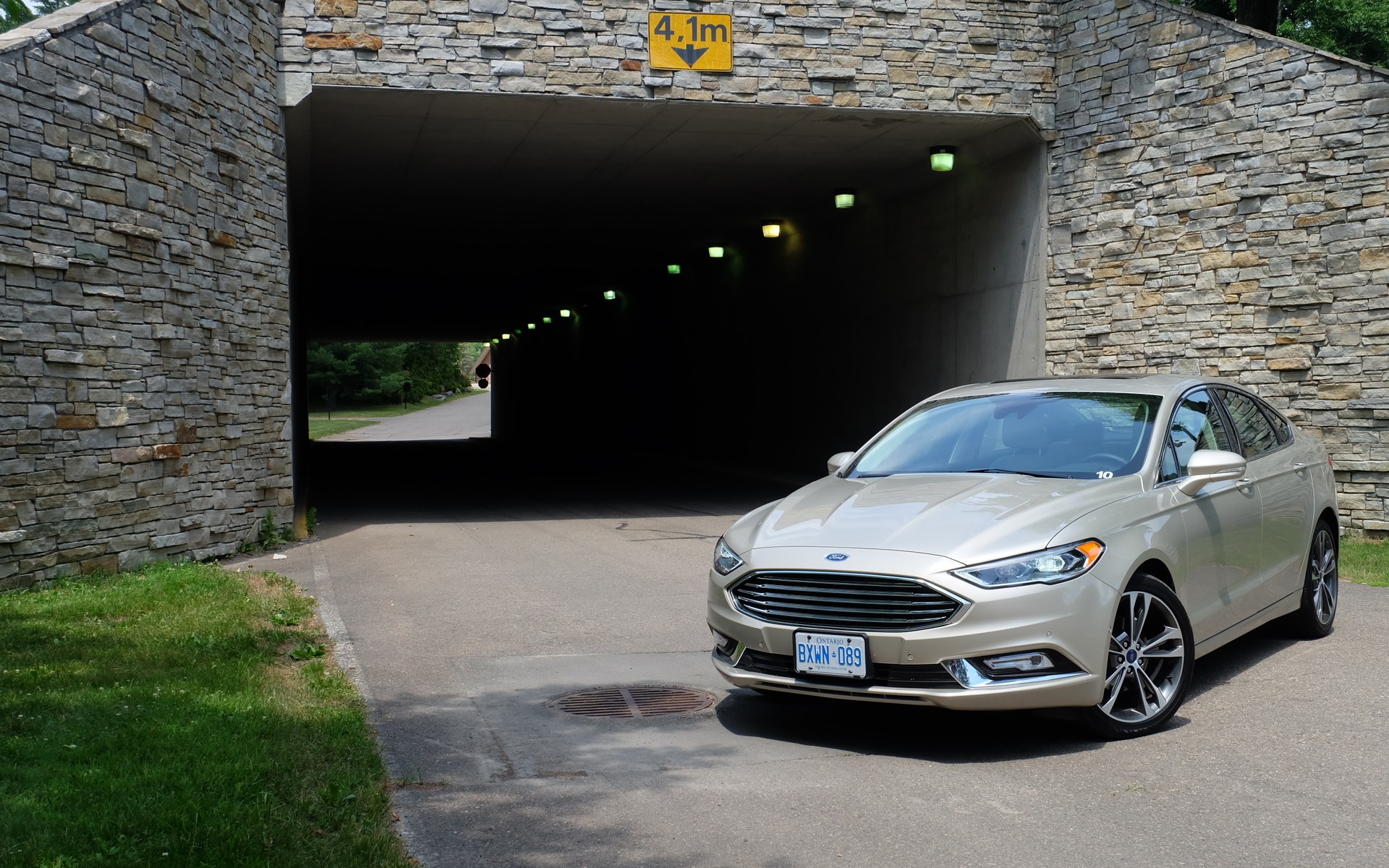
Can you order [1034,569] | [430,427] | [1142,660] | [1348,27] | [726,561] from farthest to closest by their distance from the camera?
[430,427], [1348,27], [726,561], [1142,660], [1034,569]

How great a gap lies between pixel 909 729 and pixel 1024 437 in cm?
184

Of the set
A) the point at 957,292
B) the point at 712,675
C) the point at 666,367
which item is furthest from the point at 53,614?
the point at 666,367

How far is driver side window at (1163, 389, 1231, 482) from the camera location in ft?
21.4

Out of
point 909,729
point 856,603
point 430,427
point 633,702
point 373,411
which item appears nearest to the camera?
point 856,603

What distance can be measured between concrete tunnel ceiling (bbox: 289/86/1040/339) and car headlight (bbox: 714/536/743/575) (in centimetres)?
966

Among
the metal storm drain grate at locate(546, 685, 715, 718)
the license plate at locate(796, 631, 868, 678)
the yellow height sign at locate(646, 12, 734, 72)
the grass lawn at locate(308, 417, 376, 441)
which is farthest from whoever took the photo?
the grass lawn at locate(308, 417, 376, 441)

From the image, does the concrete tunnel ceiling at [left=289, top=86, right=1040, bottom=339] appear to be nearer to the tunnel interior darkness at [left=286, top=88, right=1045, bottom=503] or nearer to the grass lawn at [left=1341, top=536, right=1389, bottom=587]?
the tunnel interior darkness at [left=286, top=88, right=1045, bottom=503]

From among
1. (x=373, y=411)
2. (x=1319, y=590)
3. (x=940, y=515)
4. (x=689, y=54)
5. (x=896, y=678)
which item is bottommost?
(x=373, y=411)

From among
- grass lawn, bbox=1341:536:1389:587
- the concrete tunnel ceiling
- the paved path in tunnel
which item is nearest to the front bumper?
grass lawn, bbox=1341:536:1389:587

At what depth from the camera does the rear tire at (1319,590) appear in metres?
7.79

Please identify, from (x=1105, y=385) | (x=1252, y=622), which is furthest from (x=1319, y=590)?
(x=1105, y=385)

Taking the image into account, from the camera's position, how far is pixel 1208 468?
6203 mm

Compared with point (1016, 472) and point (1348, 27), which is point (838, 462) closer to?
point (1016, 472)

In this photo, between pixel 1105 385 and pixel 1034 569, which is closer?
pixel 1034 569
